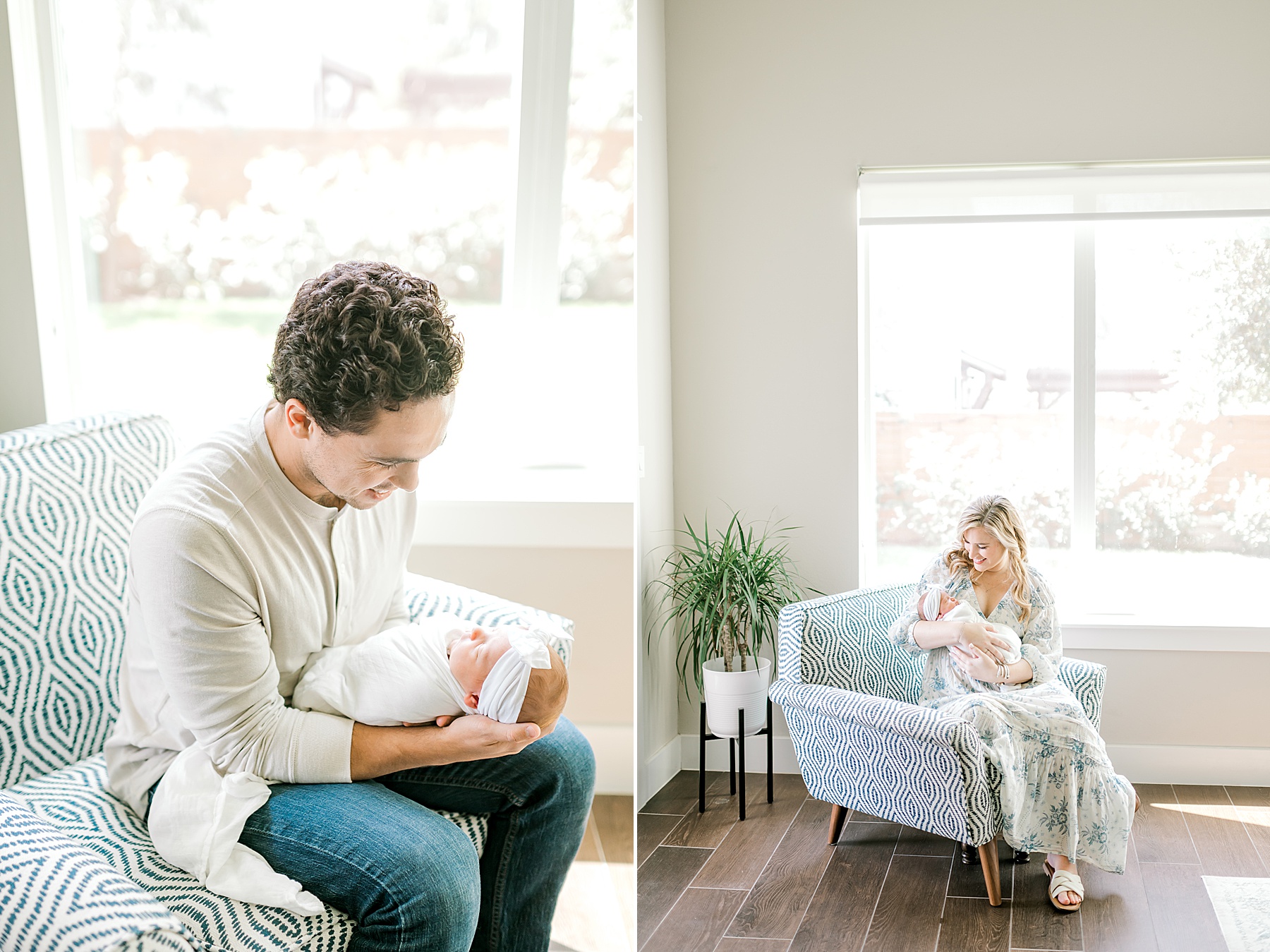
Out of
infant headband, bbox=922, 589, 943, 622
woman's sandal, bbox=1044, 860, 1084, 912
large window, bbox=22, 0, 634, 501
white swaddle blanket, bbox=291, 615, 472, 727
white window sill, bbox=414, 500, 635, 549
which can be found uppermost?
large window, bbox=22, 0, 634, 501

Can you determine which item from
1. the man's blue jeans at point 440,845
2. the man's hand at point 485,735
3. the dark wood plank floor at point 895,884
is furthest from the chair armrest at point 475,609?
the dark wood plank floor at point 895,884

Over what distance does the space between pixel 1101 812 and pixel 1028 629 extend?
18.9 inches

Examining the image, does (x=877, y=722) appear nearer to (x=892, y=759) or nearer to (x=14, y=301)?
(x=892, y=759)

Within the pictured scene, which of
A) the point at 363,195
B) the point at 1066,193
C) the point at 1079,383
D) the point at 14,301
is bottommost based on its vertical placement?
the point at 1079,383

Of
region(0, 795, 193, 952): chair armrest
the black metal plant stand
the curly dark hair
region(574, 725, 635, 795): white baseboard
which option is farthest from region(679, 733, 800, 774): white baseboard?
region(0, 795, 193, 952): chair armrest

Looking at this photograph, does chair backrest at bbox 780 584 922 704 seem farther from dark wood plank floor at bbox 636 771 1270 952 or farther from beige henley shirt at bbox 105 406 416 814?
beige henley shirt at bbox 105 406 416 814

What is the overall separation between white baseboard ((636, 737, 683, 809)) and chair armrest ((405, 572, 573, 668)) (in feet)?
4.21

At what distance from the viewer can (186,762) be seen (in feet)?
4.47

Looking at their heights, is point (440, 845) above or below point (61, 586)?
below

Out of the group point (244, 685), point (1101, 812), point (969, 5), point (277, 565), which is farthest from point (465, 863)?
point (969, 5)

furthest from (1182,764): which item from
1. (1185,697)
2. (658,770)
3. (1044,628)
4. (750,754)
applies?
(658,770)

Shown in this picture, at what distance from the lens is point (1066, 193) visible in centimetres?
314

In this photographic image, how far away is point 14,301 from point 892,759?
2321mm

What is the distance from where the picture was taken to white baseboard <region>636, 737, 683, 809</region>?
303 centimetres
